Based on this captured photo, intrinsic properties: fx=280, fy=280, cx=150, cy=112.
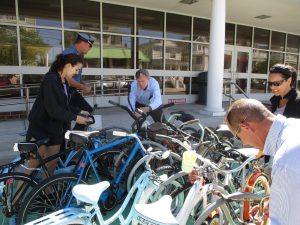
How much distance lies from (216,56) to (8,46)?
18.2 feet

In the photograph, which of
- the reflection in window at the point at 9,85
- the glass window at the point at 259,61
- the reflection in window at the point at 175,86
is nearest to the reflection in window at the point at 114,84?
the reflection in window at the point at 175,86

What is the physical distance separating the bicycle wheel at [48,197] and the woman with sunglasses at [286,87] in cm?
203

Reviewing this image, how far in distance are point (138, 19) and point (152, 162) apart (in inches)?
283

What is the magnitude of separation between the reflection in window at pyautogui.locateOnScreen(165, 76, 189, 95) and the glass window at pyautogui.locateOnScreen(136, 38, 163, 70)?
0.62 meters

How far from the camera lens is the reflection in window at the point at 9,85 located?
278 inches

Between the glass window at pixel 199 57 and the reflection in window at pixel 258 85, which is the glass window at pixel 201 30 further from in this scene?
the reflection in window at pixel 258 85

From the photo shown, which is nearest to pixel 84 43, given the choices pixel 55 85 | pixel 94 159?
pixel 55 85

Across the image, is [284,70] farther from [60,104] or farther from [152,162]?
[60,104]

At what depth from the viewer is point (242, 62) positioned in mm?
12320

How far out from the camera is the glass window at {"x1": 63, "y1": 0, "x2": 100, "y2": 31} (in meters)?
8.06

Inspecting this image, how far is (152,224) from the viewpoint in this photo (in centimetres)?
159

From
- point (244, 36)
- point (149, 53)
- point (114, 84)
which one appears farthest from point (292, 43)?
point (114, 84)

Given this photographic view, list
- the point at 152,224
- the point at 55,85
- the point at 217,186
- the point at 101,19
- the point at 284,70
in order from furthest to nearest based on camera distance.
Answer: the point at 101,19 < the point at 55,85 < the point at 284,70 < the point at 217,186 < the point at 152,224

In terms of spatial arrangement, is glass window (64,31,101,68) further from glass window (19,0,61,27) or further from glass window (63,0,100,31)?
glass window (19,0,61,27)
